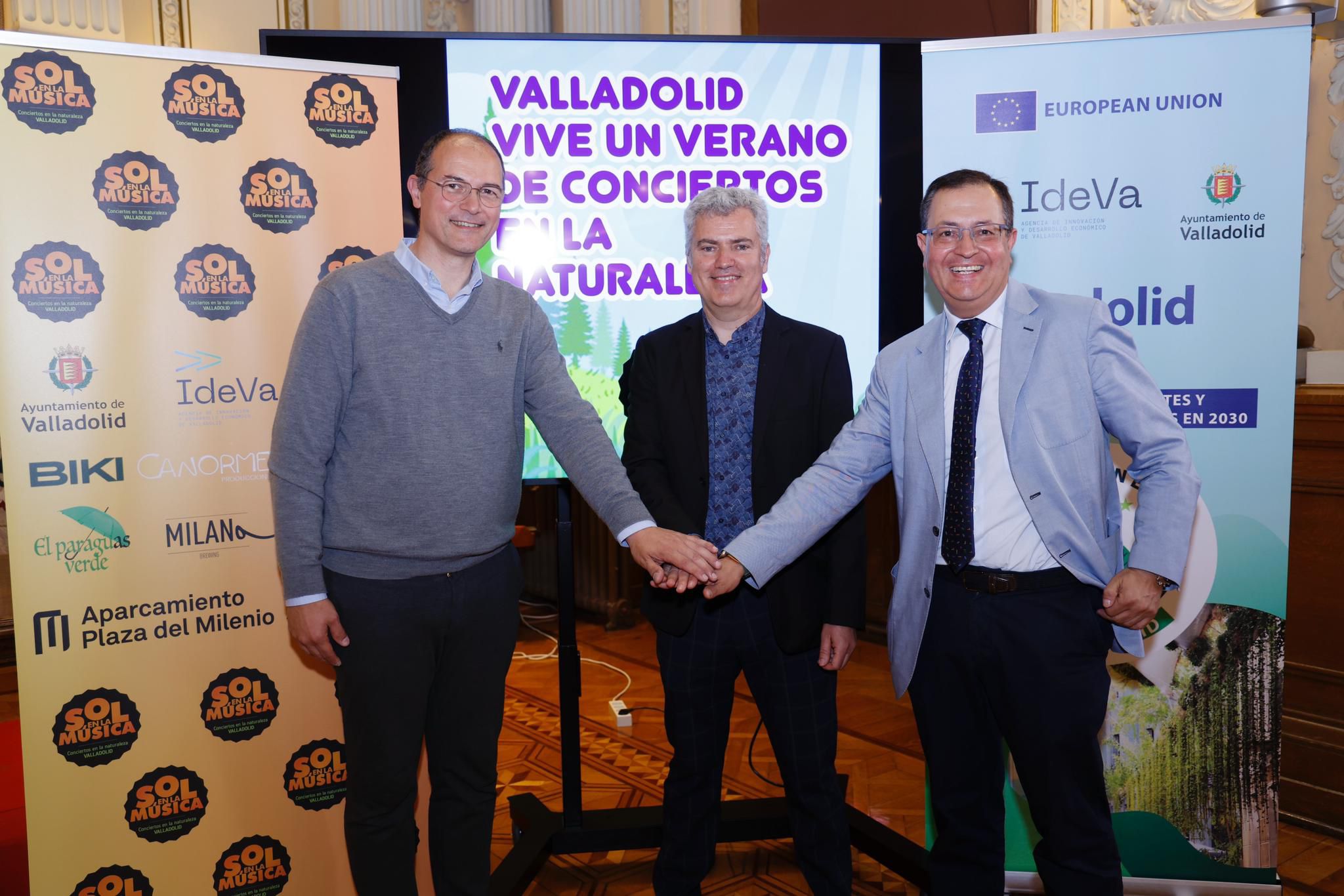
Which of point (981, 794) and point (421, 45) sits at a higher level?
point (421, 45)

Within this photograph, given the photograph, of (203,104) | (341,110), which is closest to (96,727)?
(203,104)

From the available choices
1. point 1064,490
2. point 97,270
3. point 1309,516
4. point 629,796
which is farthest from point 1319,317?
point 97,270

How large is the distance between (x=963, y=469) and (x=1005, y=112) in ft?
3.74

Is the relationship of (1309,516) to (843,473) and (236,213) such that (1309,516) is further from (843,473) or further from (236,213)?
(236,213)

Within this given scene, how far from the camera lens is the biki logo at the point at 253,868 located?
235cm

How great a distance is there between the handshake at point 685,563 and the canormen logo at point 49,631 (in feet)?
4.67

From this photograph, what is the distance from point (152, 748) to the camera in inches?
89.7

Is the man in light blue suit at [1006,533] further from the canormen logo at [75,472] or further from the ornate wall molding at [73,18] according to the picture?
the ornate wall molding at [73,18]

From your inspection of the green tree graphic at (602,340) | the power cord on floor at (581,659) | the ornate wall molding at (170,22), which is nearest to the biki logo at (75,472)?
the green tree graphic at (602,340)

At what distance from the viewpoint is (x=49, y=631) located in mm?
2193

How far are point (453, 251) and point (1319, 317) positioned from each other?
3.09 m

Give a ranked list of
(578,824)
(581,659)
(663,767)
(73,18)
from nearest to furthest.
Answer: (578,824) → (663,767) → (73,18) → (581,659)

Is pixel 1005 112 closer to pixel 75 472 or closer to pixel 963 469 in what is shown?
pixel 963 469

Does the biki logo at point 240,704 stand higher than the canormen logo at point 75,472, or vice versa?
the canormen logo at point 75,472
